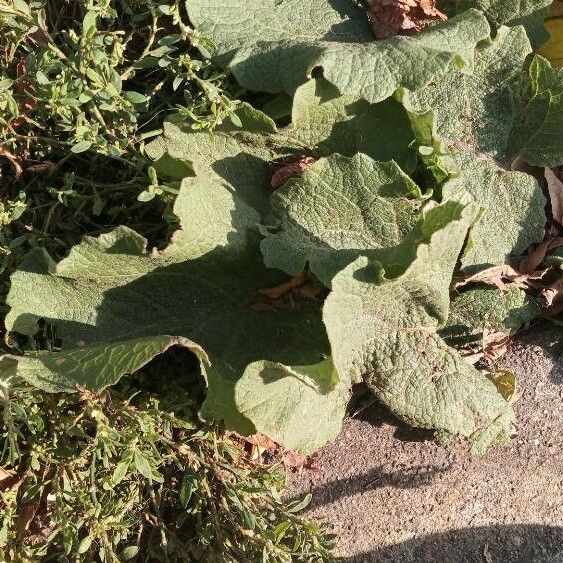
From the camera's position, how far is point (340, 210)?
2074 millimetres

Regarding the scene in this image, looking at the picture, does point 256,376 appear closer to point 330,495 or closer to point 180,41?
point 330,495

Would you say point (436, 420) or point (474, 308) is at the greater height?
point (474, 308)

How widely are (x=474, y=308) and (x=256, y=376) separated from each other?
2.45ft

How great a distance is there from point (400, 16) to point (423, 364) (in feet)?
3.21

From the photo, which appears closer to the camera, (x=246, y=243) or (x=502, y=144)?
(x=246, y=243)

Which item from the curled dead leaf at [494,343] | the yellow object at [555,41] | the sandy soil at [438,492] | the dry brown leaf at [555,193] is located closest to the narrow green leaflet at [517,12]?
the yellow object at [555,41]

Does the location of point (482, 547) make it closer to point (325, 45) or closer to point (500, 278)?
point (500, 278)

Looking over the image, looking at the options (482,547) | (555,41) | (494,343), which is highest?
(555,41)

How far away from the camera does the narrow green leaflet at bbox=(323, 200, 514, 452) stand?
196 centimetres

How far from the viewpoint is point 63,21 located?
231 cm

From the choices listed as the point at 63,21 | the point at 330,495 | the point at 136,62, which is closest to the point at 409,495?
the point at 330,495

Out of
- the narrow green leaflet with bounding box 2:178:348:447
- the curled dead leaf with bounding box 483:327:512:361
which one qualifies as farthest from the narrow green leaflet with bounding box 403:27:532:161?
the narrow green leaflet with bounding box 2:178:348:447

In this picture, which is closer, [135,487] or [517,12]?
[135,487]

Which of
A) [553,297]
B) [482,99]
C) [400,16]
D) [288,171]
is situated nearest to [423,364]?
[553,297]
